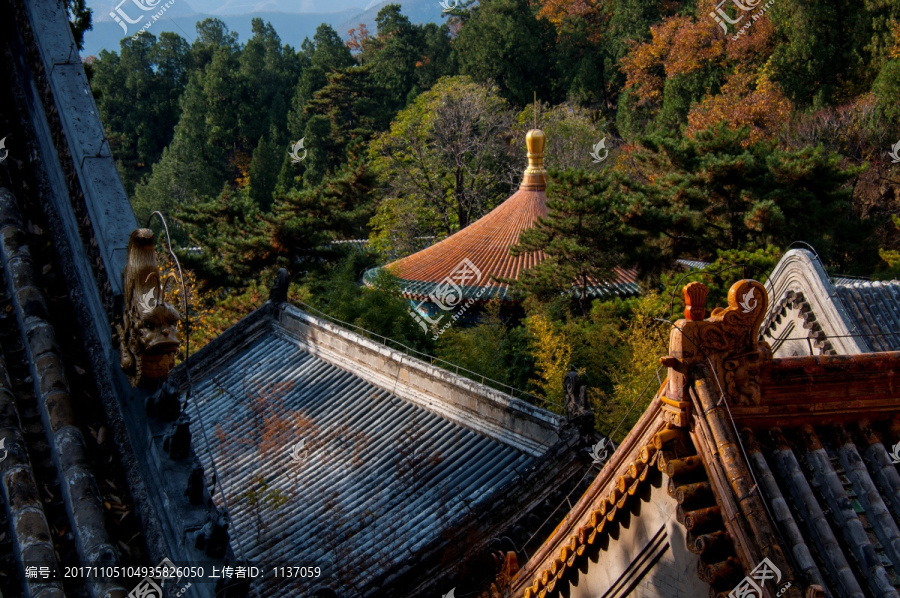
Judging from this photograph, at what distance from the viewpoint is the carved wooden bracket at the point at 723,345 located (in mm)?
4090

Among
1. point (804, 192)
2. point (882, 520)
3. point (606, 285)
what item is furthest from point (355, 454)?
point (804, 192)

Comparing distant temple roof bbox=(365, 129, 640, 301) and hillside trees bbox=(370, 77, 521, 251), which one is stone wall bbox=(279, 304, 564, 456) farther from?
hillside trees bbox=(370, 77, 521, 251)

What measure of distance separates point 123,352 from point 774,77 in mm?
36337

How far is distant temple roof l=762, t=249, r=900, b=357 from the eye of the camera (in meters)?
11.2

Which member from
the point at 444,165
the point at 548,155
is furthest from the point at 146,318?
the point at 548,155

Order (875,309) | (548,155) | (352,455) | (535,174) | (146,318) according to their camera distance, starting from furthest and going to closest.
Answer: (548,155) < (535,174) < (875,309) < (352,455) < (146,318)

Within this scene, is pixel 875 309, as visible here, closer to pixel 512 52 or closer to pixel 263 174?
pixel 512 52

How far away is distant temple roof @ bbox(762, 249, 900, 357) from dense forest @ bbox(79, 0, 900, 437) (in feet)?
4.44

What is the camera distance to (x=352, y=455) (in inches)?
447

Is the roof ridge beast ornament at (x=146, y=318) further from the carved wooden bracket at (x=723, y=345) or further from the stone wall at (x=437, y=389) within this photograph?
the stone wall at (x=437, y=389)

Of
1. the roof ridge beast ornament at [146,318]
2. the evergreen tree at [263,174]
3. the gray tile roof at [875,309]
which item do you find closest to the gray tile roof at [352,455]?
the roof ridge beast ornament at [146,318]

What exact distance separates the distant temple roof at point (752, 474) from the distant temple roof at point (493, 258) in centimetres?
1563

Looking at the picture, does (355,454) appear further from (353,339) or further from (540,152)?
(540,152)

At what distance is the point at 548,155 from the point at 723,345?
113 ft
